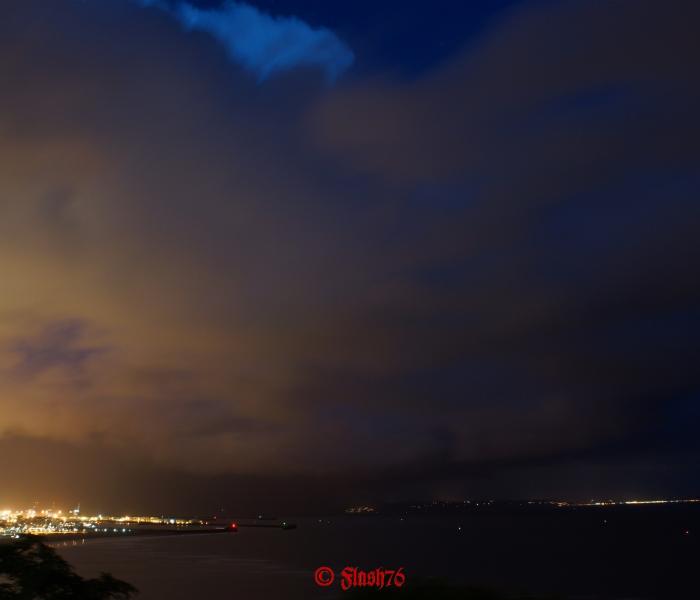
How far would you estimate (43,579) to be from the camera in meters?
15.8

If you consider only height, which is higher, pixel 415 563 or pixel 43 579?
pixel 43 579

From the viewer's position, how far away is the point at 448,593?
995 cm

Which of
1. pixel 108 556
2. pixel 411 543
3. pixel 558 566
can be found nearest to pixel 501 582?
pixel 558 566

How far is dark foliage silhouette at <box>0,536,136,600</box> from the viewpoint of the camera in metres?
15.8

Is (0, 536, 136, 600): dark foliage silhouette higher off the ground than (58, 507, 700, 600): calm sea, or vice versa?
(0, 536, 136, 600): dark foliage silhouette

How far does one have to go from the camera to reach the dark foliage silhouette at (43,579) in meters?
15.8

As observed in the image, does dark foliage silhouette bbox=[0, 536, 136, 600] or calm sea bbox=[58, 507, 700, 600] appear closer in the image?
dark foliage silhouette bbox=[0, 536, 136, 600]

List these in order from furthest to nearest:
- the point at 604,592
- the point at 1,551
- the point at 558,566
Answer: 1. the point at 558,566
2. the point at 604,592
3. the point at 1,551

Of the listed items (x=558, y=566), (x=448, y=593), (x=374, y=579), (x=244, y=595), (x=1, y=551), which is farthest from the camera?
(x=558, y=566)

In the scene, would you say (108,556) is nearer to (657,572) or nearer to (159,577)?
(159,577)

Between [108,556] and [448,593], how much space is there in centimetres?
13648

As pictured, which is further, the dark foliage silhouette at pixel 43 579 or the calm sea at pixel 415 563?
the calm sea at pixel 415 563

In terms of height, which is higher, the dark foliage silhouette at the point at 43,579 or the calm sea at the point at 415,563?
the dark foliage silhouette at the point at 43,579

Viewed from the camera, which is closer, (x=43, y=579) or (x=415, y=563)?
(x=43, y=579)
